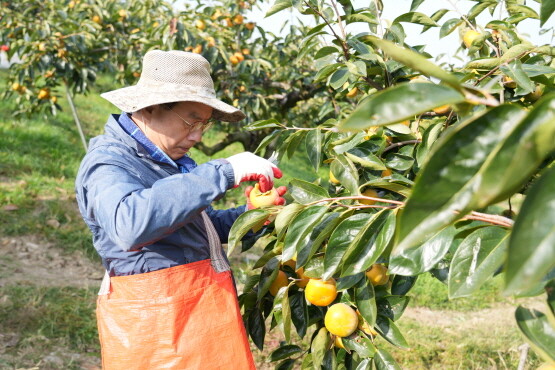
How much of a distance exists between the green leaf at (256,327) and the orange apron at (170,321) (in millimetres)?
121

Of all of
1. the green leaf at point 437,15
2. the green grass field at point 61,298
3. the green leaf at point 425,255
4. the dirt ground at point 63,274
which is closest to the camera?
the green leaf at point 425,255

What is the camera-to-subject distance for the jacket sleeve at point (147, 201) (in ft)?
3.64

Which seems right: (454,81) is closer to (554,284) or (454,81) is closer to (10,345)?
(554,284)

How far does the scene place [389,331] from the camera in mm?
1286

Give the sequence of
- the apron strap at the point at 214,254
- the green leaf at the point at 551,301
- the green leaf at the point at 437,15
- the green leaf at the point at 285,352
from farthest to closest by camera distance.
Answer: the green leaf at the point at 437,15
the green leaf at the point at 285,352
the apron strap at the point at 214,254
the green leaf at the point at 551,301

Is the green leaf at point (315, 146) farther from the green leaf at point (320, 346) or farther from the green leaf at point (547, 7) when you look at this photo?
the green leaf at point (547, 7)

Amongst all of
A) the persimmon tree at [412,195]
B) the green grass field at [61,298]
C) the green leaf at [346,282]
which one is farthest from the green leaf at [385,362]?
the green grass field at [61,298]

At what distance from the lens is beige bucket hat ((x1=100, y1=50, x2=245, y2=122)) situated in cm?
138

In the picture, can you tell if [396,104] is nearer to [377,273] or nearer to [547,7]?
[547,7]

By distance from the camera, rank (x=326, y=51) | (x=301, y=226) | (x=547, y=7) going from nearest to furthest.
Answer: (x=547, y=7)
(x=301, y=226)
(x=326, y=51)

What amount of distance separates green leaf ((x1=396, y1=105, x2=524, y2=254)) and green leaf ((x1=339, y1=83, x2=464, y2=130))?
0.03 m

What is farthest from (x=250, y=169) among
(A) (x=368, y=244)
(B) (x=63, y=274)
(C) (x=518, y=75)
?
Result: (B) (x=63, y=274)

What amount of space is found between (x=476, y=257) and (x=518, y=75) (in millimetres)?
542

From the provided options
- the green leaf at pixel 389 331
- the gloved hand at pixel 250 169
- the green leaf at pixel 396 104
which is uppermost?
the green leaf at pixel 396 104
